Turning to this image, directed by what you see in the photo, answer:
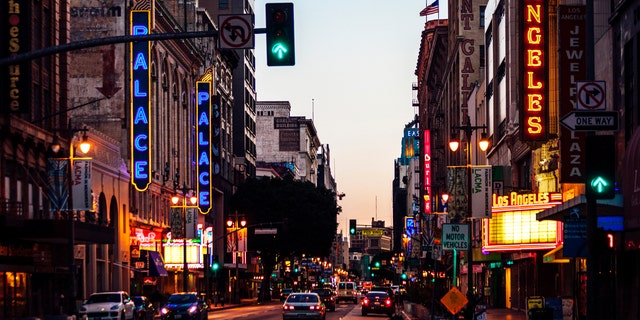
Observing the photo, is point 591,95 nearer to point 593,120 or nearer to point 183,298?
point 593,120

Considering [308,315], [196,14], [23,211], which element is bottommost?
[308,315]

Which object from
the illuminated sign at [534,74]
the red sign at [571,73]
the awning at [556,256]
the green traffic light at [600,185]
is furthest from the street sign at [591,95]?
the awning at [556,256]

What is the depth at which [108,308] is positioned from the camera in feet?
156

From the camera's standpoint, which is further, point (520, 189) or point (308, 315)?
point (520, 189)

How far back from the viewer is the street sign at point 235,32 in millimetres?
21125

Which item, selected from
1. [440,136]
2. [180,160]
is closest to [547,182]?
[180,160]

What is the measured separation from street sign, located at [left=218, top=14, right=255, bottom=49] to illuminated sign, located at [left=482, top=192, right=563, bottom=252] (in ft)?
→ 105

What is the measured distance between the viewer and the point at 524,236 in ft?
183

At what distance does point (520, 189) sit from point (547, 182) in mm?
8678

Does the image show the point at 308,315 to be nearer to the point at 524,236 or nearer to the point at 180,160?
the point at 524,236

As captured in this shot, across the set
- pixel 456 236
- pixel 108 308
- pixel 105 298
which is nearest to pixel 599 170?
pixel 456 236

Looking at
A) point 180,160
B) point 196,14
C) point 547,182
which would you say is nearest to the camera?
point 547,182

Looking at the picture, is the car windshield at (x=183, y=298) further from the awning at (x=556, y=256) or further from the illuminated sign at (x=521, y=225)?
the awning at (x=556, y=256)

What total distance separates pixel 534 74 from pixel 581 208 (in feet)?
44.2
